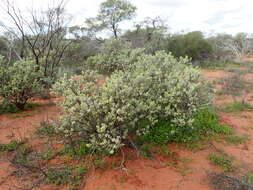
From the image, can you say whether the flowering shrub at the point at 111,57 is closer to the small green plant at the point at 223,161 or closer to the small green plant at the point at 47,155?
the small green plant at the point at 47,155

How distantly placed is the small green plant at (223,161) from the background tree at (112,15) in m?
16.7

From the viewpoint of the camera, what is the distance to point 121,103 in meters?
3.18

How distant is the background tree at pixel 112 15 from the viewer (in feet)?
56.6

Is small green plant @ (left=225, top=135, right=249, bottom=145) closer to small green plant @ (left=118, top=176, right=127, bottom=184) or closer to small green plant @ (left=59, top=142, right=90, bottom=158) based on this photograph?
small green plant @ (left=118, top=176, right=127, bottom=184)

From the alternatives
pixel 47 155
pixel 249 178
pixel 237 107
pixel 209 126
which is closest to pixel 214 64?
pixel 237 107

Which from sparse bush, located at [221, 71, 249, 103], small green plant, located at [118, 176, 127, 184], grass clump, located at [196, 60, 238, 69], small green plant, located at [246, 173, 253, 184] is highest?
grass clump, located at [196, 60, 238, 69]

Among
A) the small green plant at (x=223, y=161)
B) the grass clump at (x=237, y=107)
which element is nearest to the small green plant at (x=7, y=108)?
the small green plant at (x=223, y=161)

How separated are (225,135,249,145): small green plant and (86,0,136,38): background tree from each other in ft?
53.0

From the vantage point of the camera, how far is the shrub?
5535 millimetres

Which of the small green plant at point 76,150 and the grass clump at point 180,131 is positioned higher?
the grass clump at point 180,131

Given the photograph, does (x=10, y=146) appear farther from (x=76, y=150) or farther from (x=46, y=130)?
(x=76, y=150)

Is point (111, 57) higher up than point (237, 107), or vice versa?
point (111, 57)

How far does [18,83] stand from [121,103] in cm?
409

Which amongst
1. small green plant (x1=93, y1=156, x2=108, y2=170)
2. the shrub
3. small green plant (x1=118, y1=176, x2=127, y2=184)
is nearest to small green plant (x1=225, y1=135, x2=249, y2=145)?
small green plant (x1=118, y1=176, x2=127, y2=184)
